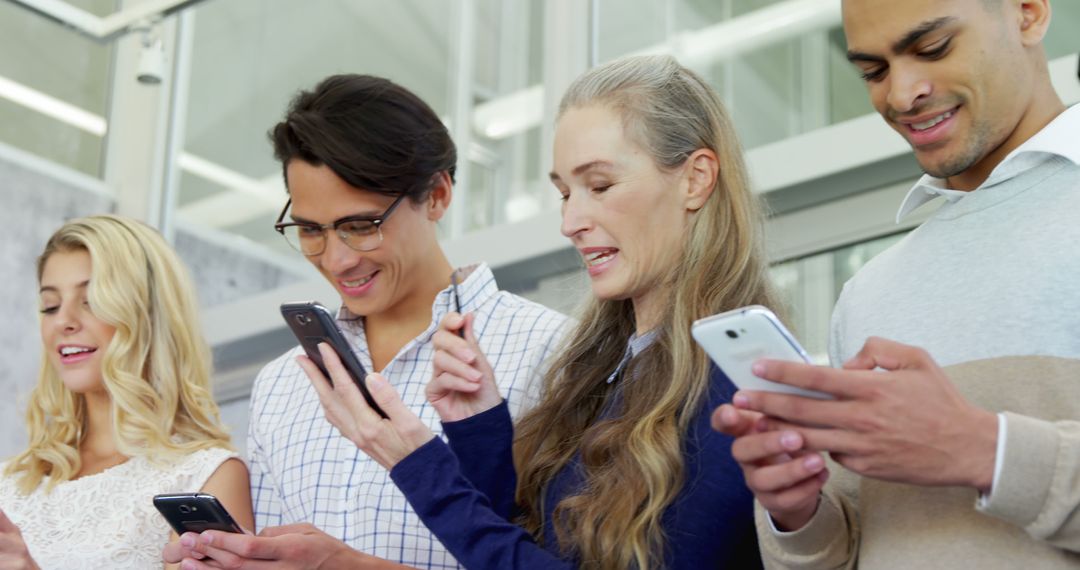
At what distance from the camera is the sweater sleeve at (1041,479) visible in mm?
1212

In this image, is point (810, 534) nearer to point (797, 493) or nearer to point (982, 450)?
point (797, 493)

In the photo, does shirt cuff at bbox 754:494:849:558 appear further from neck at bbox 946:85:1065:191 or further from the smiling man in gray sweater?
neck at bbox 946:85:1065:191

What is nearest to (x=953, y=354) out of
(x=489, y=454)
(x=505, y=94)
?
(x=489, y=454)

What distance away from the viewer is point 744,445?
1.34 metres

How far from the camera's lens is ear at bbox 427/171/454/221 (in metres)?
2.43

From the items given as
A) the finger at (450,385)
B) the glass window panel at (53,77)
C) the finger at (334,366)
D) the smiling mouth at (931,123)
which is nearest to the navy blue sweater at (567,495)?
the finger at (450,385)

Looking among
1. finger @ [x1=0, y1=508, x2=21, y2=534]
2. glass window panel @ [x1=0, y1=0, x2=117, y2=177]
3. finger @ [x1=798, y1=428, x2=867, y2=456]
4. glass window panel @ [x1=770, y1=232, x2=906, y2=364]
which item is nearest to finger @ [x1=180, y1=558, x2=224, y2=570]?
finger @ [x1=0, y1=508, x2=21, y2=534]

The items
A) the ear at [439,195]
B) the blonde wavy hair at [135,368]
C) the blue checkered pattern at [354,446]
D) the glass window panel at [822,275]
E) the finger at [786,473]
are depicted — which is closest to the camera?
the finger at [786,473]

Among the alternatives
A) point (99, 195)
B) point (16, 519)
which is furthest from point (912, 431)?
point (99, 195)

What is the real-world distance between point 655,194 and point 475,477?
0.50 metres

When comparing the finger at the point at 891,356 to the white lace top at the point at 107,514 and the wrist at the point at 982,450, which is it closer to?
the wrist at the point at 982,450

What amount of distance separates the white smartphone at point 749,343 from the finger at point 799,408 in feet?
0.04

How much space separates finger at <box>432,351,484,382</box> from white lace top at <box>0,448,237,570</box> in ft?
2.87

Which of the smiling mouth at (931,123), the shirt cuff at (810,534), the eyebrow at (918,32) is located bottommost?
the shirt cuff at (810,534)
